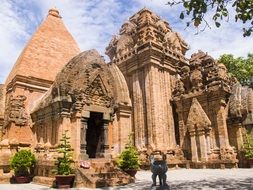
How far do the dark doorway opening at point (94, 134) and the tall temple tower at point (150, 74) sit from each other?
23.4 feet

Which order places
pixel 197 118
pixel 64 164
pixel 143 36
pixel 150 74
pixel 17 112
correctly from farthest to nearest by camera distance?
1. pixel 143 36
2. pixel 150 74
3. pixel 197 118
4. pixel 17 112
5. pixel 64 164

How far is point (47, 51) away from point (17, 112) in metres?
5.69

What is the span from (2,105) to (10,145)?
13.7 feet

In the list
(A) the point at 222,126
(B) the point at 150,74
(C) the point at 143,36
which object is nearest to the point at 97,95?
(B) the point at 150,74

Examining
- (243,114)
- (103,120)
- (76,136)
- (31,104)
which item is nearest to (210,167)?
(243,114)

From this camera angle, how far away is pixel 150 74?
20953mm

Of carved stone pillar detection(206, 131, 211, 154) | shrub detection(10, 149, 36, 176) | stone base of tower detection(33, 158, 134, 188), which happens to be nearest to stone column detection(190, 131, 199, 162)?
carved stone pillar detection(206, 131, 211, 154)

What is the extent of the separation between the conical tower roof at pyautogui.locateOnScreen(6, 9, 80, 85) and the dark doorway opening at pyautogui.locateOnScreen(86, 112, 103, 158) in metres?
5.40

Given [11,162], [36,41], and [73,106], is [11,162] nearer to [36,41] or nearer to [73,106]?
[73,106]

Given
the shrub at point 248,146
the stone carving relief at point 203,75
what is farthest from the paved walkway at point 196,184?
the stone carving relief at point 203,75

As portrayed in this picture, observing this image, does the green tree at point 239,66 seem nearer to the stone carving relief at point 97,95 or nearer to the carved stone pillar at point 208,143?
the carved stone pillar at point 208,143

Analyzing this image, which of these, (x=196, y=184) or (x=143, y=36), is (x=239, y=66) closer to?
(x=143, y=36)

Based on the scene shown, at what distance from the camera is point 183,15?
7.04 metres

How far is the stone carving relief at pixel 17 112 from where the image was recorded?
1364 centimetres
